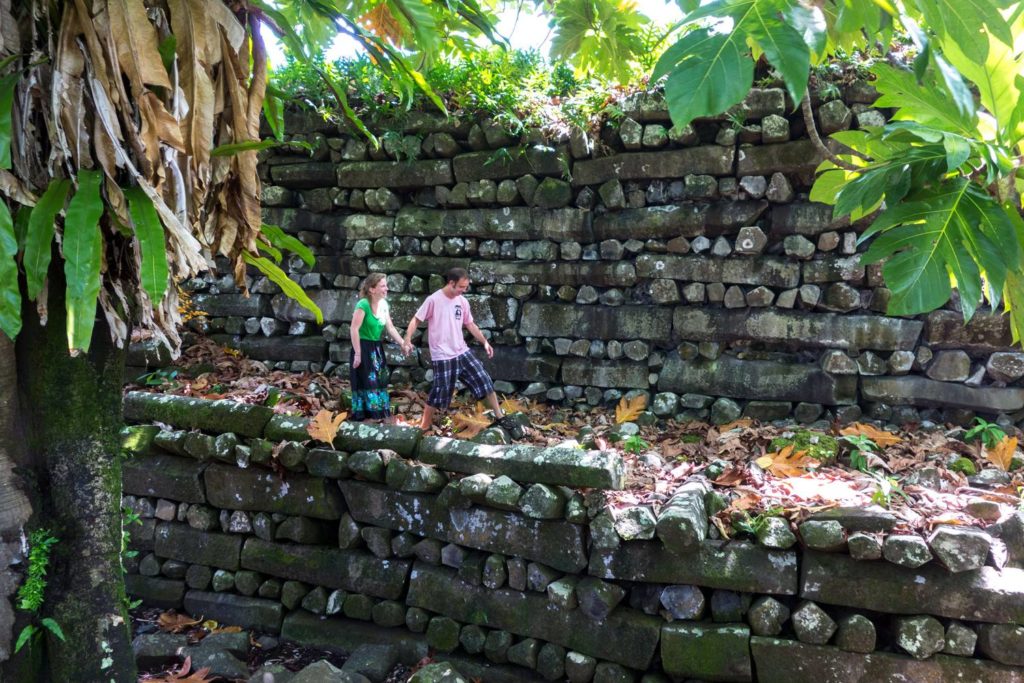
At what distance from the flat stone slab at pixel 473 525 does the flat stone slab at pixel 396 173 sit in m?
3.16

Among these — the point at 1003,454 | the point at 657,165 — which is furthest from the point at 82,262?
the point at 1003,454

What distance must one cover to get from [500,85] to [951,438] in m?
4.60

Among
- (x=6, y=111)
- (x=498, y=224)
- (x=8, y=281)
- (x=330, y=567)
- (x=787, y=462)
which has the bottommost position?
(x=330, y=567)

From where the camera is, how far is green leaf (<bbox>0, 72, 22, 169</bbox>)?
2459 millimetres

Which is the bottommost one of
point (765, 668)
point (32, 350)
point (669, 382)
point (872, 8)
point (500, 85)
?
point (765, 668)

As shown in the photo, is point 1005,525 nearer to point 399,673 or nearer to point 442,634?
point 442,634

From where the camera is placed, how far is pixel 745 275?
5789 mm

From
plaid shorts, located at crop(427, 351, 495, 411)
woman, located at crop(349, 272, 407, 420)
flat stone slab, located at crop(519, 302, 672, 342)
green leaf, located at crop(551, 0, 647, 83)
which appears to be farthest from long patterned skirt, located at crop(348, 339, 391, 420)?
green leaf, located at crop(551, 0, 647, 83)

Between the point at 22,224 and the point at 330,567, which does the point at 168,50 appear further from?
the point at 330,567

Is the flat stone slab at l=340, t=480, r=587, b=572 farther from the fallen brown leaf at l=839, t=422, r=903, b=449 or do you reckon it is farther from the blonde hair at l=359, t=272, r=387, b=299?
the fallen brown leaf at l=839, t=422, r=903, b=449

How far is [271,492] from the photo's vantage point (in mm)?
4918

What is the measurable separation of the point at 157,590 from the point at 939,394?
230 inches

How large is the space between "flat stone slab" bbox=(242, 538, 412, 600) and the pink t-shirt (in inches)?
68.5

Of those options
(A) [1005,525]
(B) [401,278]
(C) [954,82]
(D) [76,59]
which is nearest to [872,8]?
(C) [954,82]
